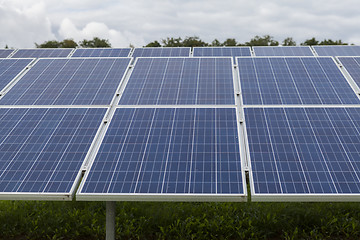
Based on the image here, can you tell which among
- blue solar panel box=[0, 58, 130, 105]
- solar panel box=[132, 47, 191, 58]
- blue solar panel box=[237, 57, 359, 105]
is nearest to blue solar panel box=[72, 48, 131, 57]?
solar panel box=[132, 47, 191, 58]

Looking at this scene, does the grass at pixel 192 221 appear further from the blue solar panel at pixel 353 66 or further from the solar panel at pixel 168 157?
the blue solar panel at pixel 353 66

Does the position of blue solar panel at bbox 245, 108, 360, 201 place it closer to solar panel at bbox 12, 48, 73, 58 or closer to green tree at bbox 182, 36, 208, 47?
solar panel at bbox 12, 48, 73, 58

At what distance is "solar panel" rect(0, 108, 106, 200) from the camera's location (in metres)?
6.86

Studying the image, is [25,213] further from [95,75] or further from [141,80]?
[141,80]

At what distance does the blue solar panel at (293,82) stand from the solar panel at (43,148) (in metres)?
4.67

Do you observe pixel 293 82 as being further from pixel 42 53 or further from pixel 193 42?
pixel 193 42

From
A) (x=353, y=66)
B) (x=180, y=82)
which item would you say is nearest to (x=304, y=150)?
(x=180, y=82)

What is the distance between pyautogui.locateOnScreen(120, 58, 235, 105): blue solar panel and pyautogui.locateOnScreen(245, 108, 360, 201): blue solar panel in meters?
1.57

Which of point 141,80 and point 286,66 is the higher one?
point 286,66

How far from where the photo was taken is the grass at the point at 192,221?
9898 millimetres

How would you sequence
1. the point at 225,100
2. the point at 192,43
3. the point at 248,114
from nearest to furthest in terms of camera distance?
the point at 248,114, the point at 225,100, the point at 192,43

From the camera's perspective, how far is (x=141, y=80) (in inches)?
412

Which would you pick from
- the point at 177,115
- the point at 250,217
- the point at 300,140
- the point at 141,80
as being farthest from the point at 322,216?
the point at 141,80

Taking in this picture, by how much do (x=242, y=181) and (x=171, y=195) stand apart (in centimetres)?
151
